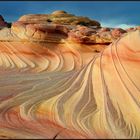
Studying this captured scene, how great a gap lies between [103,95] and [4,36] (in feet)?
24.2

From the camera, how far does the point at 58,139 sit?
7.25 m

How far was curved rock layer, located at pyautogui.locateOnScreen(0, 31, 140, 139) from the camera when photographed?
7984 millimetres

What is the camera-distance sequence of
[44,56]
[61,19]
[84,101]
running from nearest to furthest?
1. [84,101]
2. [44,56]
3. [61,19]

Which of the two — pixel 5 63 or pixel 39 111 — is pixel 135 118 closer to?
pixel 39 111

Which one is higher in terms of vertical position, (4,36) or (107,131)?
(4,36)

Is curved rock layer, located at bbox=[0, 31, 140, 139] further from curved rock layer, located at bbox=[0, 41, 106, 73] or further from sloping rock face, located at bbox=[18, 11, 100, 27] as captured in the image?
sloping rock face, located at bbox=[18, 11, 100, 27]

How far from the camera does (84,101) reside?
362 inches

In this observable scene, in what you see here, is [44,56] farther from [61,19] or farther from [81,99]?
[61,19]

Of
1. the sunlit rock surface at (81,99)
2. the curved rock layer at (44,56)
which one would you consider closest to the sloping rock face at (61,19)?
the curved rock layer at (44,56)

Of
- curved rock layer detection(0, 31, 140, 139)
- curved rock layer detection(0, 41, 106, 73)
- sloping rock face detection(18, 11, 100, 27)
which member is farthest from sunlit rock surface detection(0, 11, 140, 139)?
sloping rock face detection(18, 11, 100, 27)

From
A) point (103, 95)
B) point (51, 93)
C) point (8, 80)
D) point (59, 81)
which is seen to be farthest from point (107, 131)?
point (8, 80)

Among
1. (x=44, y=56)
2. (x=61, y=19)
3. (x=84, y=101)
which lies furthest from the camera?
(x=61, y=19)

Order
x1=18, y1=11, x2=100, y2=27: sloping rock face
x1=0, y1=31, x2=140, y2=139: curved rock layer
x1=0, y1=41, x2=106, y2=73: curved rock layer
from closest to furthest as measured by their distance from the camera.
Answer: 1. x1=0, y1=31, x2=140, y2=139: curved rock layer
2. x1=0, y1=41, x2=106, y2=73: curved rock layer
3. x1=18, y1=11, x2=100, y2=27: sloping rock face

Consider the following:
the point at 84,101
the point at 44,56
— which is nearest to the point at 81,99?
the point at 84,101
